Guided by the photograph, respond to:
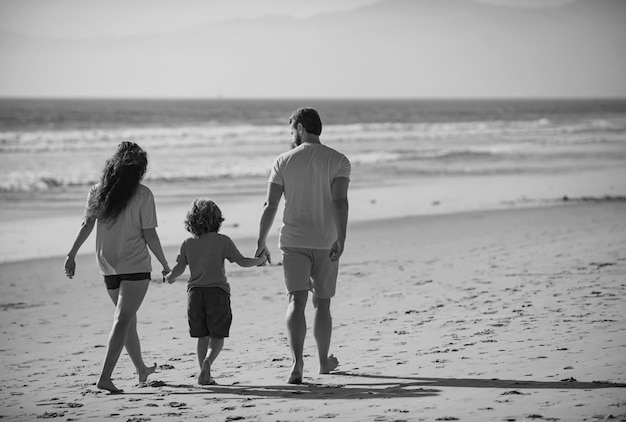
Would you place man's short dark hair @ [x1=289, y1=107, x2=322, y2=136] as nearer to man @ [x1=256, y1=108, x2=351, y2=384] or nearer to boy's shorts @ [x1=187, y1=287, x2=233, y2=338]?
man @ [x1=256, y1=108, x2=351, y2=384]

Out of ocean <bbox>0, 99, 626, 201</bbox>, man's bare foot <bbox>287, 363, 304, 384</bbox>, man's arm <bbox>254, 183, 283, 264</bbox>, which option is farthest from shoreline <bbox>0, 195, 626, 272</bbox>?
ocean <bbox>0, 99, 626, 201</bbox>

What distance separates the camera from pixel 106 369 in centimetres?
484

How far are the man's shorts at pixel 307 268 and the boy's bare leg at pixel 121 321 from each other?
91 centimetres

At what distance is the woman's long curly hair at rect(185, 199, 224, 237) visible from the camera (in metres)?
5.04

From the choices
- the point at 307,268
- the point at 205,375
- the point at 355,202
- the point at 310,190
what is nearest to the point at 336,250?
the point at 307,268

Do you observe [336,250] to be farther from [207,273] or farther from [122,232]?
[122,232]

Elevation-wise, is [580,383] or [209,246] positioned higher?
[209,246]

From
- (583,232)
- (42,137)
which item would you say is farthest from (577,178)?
(42,137)

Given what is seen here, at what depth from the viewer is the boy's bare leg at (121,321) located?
4.80m

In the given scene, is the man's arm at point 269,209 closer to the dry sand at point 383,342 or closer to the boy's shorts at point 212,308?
the boy's shorts at point 212,308

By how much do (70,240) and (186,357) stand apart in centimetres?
646

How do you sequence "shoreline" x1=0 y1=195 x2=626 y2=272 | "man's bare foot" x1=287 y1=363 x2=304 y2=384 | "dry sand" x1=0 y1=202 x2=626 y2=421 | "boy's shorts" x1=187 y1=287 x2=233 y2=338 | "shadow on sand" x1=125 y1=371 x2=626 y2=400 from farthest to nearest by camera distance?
"shoreline" x1=0 y1=195 x2=626 y2=272 < "boy's shorts" x1=187 y1=287 x2=233 y2=338 < "man's bare foot" x1=287 y1=363 x2=304 y2=384 < "shadow on sand" x1=125 y1=371 x2=626 y2=400 < "dry sand" x1=0 y1=202 x2=626 y2=421

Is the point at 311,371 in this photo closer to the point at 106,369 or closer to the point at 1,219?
the point at 106,369

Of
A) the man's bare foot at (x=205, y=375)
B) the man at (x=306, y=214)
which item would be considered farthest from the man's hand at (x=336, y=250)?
the man's bare foot at (x=205, y=375)
